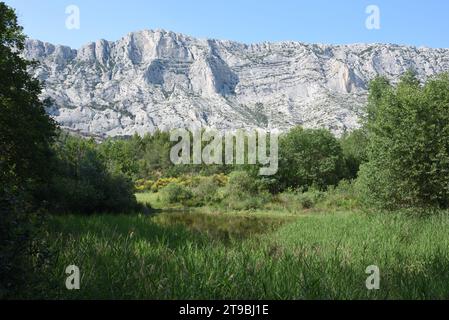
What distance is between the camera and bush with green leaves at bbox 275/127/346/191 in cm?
4809

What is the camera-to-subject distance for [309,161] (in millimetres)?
49625

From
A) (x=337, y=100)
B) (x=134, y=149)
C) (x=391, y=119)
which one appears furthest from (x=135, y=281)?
(x=337, y=100)

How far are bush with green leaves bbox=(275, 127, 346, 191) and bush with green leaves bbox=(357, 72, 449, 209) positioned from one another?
2433 centimetres

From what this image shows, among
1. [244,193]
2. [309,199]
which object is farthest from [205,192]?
[309,199]

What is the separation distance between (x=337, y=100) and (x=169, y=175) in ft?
486

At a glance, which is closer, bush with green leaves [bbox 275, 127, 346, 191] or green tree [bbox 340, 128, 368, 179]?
bush with green leaves [bbox 275, 127, 346, 191]

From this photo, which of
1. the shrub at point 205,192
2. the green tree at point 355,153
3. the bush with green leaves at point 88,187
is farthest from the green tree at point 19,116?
the green tree at point 355,153

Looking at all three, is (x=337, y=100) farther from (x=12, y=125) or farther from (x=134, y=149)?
(x=12, y=125)

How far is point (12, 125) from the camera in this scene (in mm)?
14734

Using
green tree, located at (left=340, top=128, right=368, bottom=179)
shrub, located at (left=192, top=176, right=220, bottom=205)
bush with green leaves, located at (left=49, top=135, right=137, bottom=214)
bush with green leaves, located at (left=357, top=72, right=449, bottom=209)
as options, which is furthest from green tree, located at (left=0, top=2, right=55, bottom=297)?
green tree, located at (left=340, top=128, right=368, bottom=179)

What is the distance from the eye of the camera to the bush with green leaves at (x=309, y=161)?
48.1 meters

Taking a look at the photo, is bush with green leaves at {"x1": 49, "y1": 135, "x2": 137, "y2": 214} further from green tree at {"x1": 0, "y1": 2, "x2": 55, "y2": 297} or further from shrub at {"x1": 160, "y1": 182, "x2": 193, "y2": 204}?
shrub at {"x1": 160, "y1": 182, "x2": 193, "y2": 204}

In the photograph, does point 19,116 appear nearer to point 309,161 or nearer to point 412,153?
point 412,153

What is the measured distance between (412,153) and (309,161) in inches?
1167
